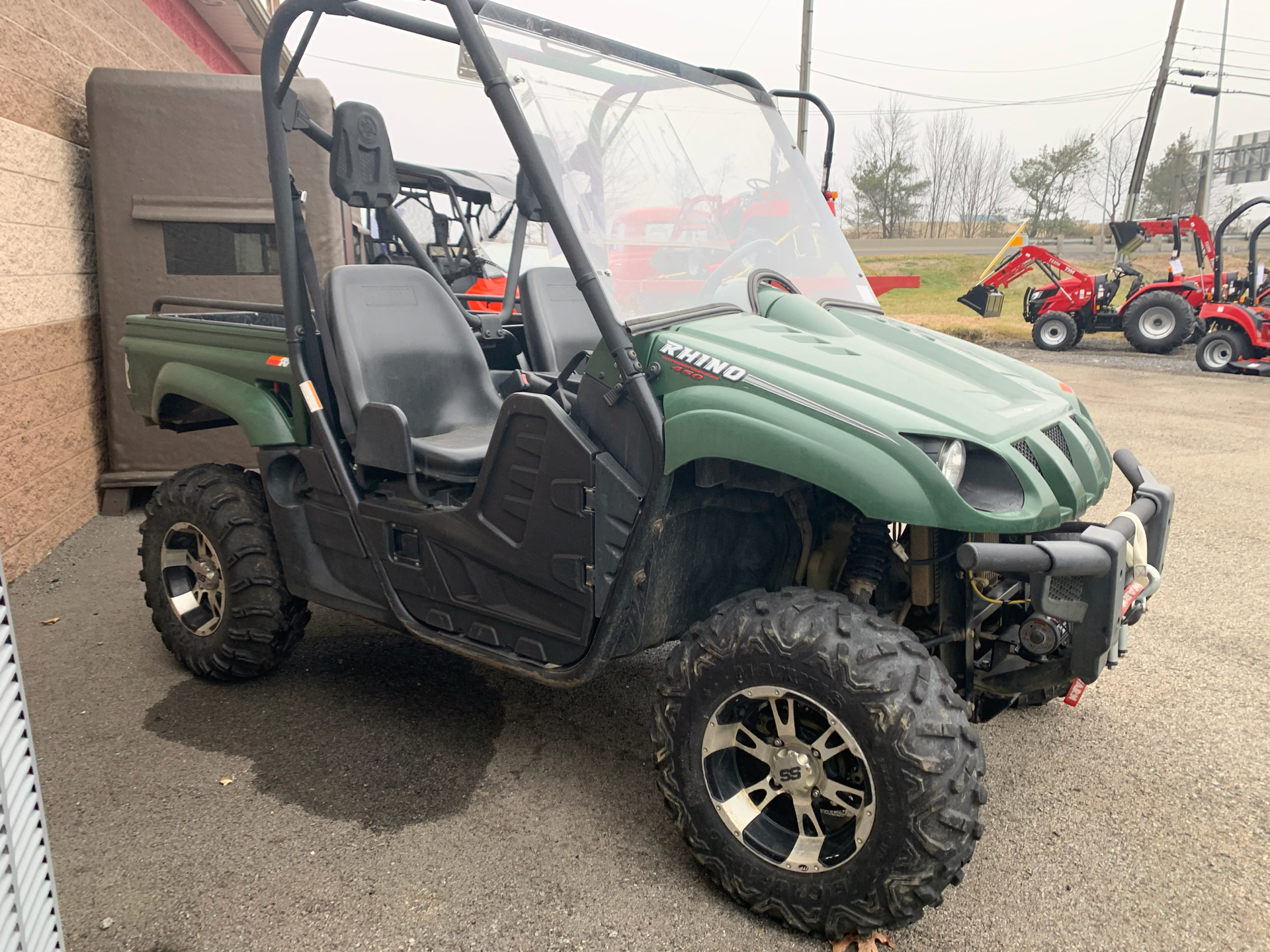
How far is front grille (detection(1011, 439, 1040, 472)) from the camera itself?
2236 millimetres

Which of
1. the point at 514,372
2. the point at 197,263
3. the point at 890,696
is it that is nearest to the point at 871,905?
the point at 890,696

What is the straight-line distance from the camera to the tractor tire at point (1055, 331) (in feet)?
48.8

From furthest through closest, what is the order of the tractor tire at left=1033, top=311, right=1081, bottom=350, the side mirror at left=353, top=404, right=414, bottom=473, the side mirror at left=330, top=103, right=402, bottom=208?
the tractor tire at left=1033, top=311, right=1081, bottom=350 < the side mirror at left=353, top=404, right=414, bottom=473 < the side mirror at left=330, top=103, right=402, bottom=208

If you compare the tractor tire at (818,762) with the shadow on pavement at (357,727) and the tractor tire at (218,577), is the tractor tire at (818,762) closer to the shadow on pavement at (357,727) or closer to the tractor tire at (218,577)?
the shadow on pavement at (357,727)

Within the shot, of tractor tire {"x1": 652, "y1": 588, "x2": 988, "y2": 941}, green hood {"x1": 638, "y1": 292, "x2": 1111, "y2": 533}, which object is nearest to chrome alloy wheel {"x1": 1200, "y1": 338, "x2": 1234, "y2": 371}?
green hood {"x1": 638, "y1": 292, "x2": 1111, "y2": 533}

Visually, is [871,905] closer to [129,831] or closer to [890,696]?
[890,696]

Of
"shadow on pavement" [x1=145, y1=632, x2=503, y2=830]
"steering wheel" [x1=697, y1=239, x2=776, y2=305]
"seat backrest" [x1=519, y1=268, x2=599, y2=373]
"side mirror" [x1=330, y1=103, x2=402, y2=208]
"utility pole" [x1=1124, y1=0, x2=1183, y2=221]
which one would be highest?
"utility pole" [x1=1124, y1=0, x2=1183, y2=221]

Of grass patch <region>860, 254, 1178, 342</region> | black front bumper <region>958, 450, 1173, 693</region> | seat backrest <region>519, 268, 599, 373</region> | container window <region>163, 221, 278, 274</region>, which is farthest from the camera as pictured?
grass patch <region>860, 254, 1178, 342</region>

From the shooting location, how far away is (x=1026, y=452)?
7.39 feet

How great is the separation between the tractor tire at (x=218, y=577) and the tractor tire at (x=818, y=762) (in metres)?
1.77

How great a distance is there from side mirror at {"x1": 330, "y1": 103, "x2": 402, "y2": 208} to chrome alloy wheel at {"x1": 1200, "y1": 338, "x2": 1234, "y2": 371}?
12794 millimetres

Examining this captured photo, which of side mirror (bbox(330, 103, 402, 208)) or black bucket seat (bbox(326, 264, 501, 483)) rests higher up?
side mirror (bbox(330, 103, 402, 208))

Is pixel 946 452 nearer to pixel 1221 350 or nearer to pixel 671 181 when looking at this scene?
pixel 671 181

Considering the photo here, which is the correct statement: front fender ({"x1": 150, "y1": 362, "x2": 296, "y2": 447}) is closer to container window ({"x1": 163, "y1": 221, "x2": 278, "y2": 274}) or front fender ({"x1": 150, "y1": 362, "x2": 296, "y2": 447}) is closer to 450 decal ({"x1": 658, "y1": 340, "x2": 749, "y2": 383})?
450 decal ({"x1": 658, "y1": 340, "x2": 749, "y2": 383})
